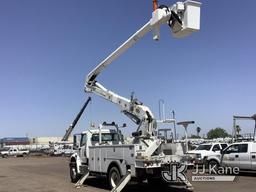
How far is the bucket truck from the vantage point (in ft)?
42.4

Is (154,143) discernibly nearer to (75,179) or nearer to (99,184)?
(99,184)

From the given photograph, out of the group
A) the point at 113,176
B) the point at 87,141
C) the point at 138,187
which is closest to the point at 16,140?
the point at 87,141

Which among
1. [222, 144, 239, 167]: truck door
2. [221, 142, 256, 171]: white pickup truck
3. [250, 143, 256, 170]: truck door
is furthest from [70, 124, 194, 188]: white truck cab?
[222, 144, 239, 167]: truck door

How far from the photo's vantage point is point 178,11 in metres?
12.9

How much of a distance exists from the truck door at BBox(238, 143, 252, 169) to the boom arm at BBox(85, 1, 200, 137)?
679 cm

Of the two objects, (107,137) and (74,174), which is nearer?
(107,137)

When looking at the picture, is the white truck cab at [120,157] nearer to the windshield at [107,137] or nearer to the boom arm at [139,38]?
the windshield at [107,137]

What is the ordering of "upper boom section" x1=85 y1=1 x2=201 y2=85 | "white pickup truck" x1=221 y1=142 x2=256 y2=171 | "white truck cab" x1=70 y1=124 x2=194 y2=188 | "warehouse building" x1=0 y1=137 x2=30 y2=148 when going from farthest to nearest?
"warehouse building" x1=0 y1=137 x2=30 y2=148 → "white pickup truck" x1=221 y1=142 x2=256 y2=171 → "white truck cab" x1=70 y1=124 x2=194 y2=188 → "upper boom section" x1=85 y1=1 x2=201 y2=85

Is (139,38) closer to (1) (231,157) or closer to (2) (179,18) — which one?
(2) (179,18)

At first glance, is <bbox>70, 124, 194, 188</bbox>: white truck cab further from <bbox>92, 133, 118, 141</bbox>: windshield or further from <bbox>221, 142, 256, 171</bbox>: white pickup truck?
<bbox>221, 142, 256, 171</bbox>: white pickup truck

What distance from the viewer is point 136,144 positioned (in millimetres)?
14117

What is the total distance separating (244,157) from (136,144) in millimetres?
8082

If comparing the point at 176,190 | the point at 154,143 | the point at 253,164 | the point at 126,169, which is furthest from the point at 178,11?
the point at 253,164

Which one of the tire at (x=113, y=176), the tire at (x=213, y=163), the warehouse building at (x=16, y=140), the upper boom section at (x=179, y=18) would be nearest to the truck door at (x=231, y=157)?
the tire at (x=213, y=163)
